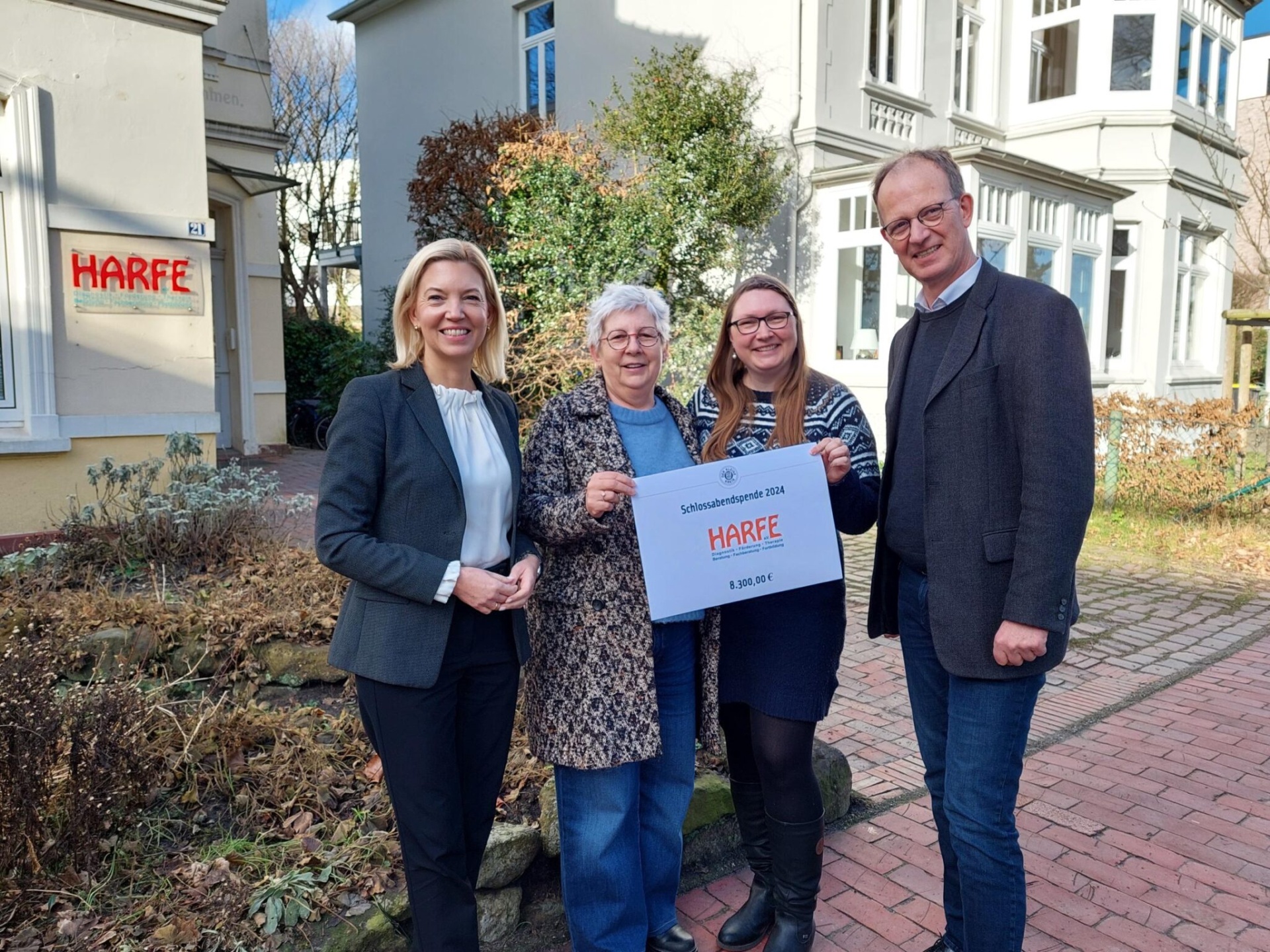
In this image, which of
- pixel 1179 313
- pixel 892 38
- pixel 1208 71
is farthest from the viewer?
pixel 1179 313

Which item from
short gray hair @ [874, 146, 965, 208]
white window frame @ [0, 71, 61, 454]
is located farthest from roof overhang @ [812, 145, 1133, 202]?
short gray hair @ [874, 146, 965, 208]

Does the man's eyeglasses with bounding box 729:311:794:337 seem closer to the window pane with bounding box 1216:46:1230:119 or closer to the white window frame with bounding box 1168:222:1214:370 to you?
the white window frame with bounding box 1168:222:1214:370

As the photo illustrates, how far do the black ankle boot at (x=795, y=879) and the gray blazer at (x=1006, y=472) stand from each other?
28.9 inches

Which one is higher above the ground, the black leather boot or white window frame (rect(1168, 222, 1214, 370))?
white window frame (rect(1168, 222, 1214, 370))

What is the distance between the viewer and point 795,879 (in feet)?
8.67

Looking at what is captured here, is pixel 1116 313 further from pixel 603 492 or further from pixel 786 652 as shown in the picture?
pixel 603 492

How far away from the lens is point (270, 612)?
4.14 m

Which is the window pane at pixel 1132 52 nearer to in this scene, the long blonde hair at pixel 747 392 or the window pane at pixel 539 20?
the window pane at pixel 539 20

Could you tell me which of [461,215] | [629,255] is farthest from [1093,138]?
[461,215]

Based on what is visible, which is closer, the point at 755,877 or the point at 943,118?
the point at 755,877

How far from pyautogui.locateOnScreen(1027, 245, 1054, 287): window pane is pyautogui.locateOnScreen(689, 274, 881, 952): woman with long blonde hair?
11806 mm

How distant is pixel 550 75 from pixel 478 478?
1428cm

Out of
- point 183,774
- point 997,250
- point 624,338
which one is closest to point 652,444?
point 624,338

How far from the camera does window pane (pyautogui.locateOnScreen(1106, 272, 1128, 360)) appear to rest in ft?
50.8
